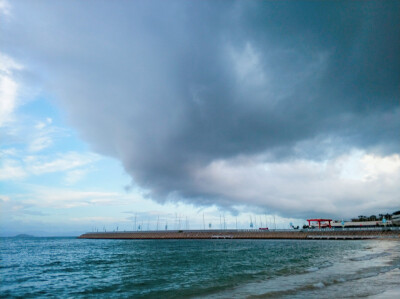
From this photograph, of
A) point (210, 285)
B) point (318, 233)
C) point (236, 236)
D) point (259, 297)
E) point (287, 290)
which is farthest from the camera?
point (236, 236)

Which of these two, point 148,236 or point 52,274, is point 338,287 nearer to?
point 52,274

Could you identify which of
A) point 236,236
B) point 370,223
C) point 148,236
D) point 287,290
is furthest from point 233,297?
point 370,223

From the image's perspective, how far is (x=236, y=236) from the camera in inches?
6265

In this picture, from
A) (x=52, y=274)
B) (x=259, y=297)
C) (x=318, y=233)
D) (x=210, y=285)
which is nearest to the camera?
(x=259, y=297)

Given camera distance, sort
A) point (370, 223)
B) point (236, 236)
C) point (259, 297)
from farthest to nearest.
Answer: point (370, 223) → point (236, 236) → point (259, 297)

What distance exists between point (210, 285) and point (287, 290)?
7.34 meters

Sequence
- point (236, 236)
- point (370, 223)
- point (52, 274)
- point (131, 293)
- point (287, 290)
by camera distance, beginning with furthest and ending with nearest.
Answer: point (370, 223) < point (236, 236) < point (52, 274) < point (131, 293) < point (287, 290)

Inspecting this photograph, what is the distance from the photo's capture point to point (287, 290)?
2088 centimetres

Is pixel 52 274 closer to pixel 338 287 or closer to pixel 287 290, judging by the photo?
pixel 287 290

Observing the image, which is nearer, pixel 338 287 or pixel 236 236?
pixel 338 287

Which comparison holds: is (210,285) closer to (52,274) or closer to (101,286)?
(101,286)

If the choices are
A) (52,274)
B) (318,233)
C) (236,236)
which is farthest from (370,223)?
(52,274)

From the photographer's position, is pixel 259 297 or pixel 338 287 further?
pixel 338 287

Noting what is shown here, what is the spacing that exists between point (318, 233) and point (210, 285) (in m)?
132
